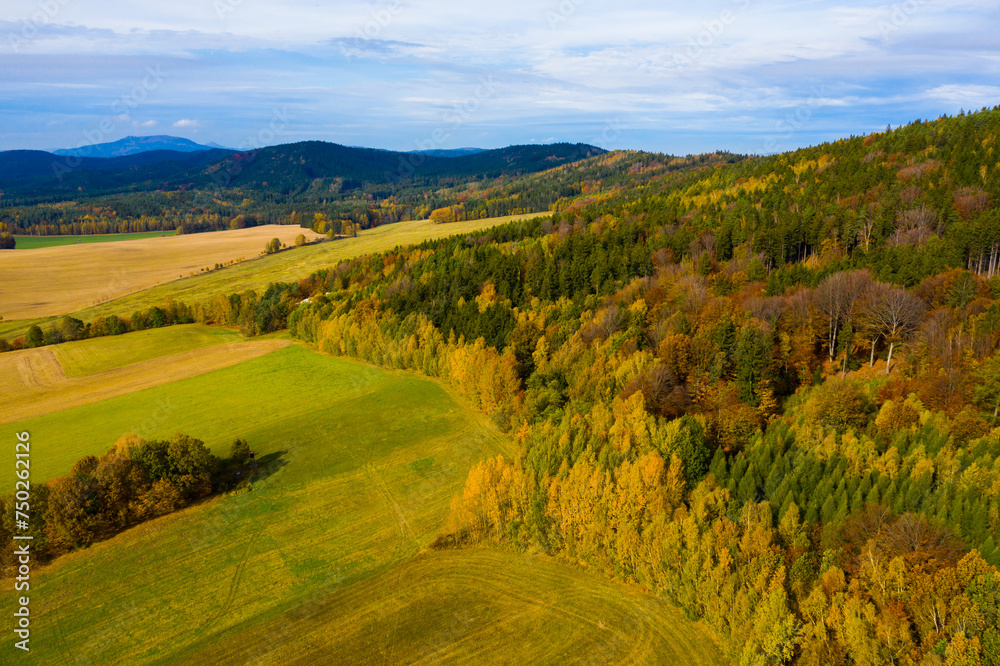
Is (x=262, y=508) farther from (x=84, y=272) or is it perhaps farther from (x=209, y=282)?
(x=84, y=272)

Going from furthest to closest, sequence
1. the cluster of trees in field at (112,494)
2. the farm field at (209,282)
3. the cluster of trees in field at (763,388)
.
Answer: the farm field at (209,282) → the cluster of trees in field at (112,494) → the cluster of trees in field at (763,388)

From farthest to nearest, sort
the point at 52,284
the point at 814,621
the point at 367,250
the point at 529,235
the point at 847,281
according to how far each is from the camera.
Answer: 1. the point at 367,250
2. the point at 52,284
3. the point at 529,235
4. the point at 847,281
5. the point at 814,621

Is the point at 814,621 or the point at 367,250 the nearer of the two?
the point at 814,621

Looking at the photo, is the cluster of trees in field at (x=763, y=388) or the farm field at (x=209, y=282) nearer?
the cluster of trees in field at (x=763, y=388)

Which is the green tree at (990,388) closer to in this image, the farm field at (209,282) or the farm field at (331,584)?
the farm field at (331,584)

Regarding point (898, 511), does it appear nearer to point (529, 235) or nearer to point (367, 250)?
point (529, 235)

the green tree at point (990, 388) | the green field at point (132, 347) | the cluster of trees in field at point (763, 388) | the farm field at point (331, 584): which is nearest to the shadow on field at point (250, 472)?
the farm field at point (331, 584)

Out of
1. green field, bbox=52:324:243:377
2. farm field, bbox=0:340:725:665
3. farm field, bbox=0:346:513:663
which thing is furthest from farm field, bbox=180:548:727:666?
green field, bbox=52:324:243:377

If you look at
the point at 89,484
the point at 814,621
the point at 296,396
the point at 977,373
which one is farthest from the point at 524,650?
the point at 296,396
